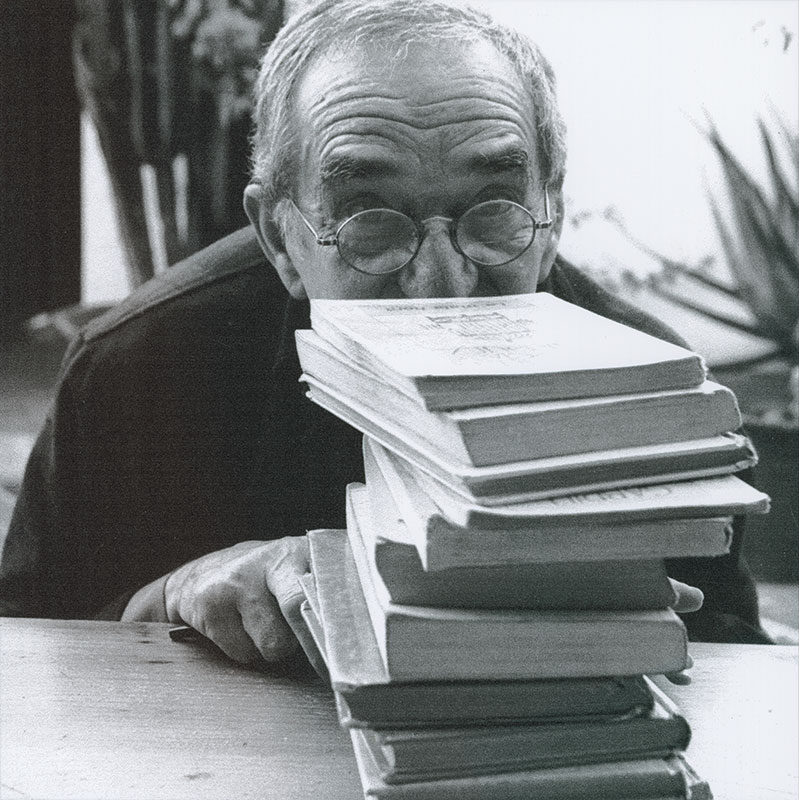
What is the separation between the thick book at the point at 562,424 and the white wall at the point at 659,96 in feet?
4.35

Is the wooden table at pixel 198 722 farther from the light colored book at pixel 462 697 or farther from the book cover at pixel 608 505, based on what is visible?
the book cover at pixel 608 505

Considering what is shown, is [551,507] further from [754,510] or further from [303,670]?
[303,670]

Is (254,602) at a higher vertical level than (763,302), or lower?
lower

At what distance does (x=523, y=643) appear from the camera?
33.9 inches

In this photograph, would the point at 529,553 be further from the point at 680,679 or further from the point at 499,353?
the point at 680,679

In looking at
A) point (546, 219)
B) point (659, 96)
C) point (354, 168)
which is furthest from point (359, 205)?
point (659, 96)

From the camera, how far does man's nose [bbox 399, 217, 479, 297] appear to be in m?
1.44

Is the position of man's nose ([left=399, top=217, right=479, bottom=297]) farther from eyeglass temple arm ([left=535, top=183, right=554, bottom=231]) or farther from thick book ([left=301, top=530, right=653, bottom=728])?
thick book ([left=301, top=530, right=653, bottom=728])

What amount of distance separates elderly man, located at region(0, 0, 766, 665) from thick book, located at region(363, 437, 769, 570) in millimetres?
259

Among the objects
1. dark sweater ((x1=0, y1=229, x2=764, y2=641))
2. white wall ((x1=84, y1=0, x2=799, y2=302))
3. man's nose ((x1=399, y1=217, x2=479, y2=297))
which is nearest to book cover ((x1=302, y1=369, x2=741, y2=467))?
man's nose ((x1=399, y1=217, x2=479, y2=297))

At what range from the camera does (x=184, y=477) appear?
1.86 metres

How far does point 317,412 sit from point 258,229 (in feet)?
1.05

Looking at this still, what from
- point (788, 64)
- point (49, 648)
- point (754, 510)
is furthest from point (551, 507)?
point (788, 64)

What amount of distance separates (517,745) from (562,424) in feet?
0.90
